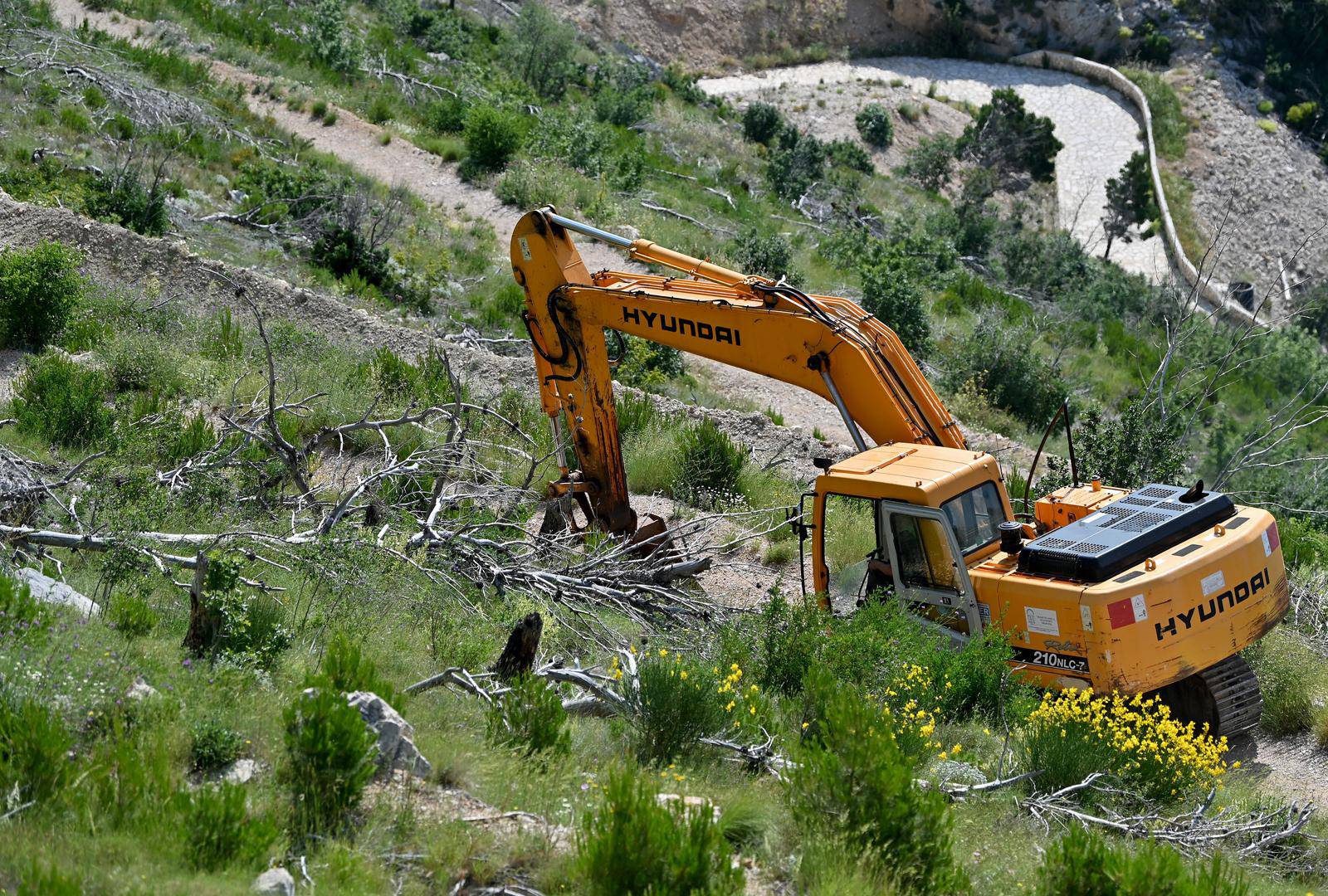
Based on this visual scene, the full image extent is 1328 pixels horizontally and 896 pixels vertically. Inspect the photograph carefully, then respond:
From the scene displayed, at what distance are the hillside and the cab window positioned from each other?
0.70 meters

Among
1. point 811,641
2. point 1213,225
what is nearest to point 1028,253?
point 1213,225

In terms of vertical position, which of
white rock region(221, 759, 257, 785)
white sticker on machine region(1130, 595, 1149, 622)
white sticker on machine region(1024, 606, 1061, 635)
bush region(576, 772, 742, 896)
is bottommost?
white rock region(221, 759, 257, 785)

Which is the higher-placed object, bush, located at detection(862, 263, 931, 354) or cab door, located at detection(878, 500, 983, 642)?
cab door, located at detection(878, 500, 983, 642)

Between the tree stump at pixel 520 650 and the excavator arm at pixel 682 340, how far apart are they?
9.23ft

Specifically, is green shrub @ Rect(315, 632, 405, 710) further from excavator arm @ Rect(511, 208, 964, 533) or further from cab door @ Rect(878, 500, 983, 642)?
excavator arm @ Rect(511, 208, 964, 533)

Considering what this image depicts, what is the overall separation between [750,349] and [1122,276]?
23.6 meters

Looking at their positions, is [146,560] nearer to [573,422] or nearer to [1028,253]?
[573,422]

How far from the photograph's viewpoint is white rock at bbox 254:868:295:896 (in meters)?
4.41

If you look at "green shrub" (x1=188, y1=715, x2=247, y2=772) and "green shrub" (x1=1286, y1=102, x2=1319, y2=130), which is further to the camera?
"green shrub" (x1=1286, y1=102, x2=1319, y2=130)

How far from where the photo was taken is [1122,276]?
29.6 meters

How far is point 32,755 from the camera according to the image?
4746mm

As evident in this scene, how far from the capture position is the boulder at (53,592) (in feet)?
21.0

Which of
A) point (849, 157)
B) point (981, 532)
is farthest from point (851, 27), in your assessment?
point (981, 532)

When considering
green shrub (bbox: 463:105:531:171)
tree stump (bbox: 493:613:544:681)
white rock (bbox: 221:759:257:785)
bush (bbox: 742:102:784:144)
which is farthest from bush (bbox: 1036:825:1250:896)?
bush (bbox: 742:102:784:144)
